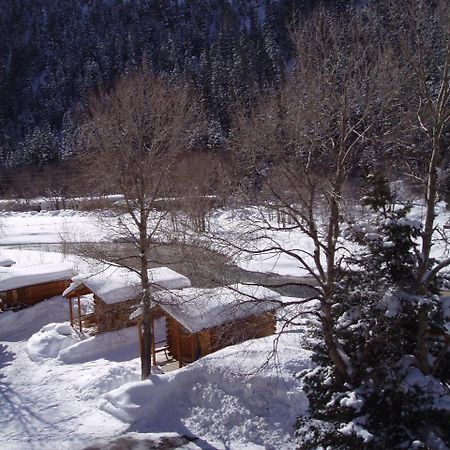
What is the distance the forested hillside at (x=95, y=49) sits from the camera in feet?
274

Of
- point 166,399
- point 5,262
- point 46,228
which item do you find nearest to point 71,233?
point 46,228

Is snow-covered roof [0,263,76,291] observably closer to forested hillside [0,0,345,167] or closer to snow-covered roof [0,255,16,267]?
snow-covered roof [0,255,16,267]

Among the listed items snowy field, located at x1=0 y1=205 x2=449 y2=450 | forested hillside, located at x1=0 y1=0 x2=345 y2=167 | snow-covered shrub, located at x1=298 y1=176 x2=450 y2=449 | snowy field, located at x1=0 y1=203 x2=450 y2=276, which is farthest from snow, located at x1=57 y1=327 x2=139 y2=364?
forested hillside, located at x1=0 y1=0 x2=345 y2=167

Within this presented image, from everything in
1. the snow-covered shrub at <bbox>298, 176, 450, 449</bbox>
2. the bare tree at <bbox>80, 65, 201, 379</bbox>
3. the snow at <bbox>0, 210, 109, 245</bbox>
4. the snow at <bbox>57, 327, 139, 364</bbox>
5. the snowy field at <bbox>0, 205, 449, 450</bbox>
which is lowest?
the snow at <bbox>0, 210, 109, 245</bbox>

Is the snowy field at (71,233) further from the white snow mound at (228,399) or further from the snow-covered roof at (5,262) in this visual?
the white snow mound at (228,399)

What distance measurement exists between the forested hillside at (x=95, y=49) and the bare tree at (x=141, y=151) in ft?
173

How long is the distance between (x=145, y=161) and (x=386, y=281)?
9669 millimetres

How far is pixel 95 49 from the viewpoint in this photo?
399ft

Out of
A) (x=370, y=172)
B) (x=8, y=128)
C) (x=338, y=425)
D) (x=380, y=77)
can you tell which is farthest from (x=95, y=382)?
(x=8, y=128)

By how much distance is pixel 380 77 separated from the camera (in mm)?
9547

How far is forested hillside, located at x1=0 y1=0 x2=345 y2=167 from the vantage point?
3292 inches

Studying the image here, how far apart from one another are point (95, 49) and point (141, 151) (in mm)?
116322

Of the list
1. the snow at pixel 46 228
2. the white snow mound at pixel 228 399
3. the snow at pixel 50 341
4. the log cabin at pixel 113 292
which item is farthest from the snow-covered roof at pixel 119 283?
the snow at pixel 46 228

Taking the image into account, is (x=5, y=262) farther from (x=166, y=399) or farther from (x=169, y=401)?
(x=169, y=401)
